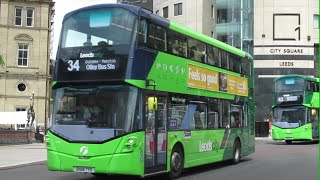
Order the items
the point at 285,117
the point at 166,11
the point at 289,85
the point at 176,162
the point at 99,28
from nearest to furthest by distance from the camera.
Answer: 1. the point at 99,28
2. the point at 176,162
3. the point at 289,85
4. the point at 285,117
5. the point at 166,11

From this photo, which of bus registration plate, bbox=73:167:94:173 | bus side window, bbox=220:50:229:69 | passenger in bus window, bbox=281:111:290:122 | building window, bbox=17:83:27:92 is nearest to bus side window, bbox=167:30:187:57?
bus side window, bbox=220:50:229:69

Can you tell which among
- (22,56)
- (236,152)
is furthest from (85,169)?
(22,56)

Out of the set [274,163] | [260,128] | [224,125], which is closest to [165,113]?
[224,125]

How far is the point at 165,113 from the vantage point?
44.7 feet

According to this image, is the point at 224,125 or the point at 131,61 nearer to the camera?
the point at 131,61

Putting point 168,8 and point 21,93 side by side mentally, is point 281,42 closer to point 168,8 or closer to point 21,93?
point 168,8

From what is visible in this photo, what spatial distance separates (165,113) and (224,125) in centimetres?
473

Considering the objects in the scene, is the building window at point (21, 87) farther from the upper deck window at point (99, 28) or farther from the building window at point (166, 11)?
the upper deck window at point (99, 28)

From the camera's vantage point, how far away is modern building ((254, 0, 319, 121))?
61719 millimetres

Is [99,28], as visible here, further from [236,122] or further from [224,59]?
[236,122]

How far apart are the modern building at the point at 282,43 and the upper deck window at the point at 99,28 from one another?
51313mm

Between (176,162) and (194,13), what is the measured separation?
50529 millimetres

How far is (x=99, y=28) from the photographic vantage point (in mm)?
12664

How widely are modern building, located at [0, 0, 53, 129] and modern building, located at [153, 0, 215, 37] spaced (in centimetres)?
1576
